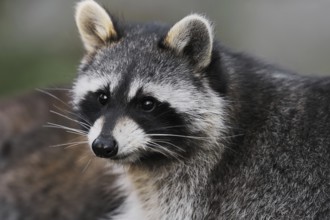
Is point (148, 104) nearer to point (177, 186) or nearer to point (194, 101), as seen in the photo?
point (194, 101)

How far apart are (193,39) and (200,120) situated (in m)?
0.66

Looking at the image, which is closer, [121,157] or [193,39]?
[121,157]

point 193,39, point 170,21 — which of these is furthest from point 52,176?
point 170,21

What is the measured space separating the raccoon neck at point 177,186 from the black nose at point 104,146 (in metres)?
0.93

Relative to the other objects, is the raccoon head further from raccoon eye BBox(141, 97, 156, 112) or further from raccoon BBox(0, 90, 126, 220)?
raccoon BBox(0, 90, 126, 220)

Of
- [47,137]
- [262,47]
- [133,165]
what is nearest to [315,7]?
[262,47]

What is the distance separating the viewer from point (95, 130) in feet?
22.3

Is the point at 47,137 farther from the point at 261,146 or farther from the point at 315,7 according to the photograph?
the point at 315,7

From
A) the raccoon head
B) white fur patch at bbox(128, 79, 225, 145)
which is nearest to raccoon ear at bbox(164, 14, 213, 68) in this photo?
the raccoon head

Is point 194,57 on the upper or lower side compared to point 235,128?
upper

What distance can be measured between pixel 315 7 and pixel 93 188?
9.88 m

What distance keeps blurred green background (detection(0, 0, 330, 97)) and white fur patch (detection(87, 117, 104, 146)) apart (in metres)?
9.62

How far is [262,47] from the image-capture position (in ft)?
56.7

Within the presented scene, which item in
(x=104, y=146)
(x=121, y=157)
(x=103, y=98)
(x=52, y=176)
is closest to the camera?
(x=104, y=146)
